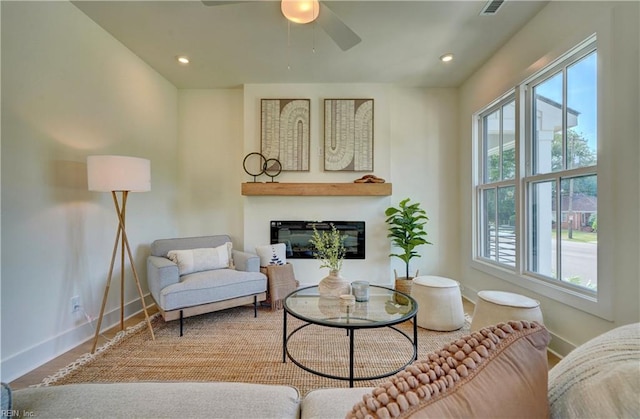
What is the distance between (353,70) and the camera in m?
3.23

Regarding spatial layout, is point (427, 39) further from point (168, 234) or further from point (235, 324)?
point (168, 234)

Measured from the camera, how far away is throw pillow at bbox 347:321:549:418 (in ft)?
1.51

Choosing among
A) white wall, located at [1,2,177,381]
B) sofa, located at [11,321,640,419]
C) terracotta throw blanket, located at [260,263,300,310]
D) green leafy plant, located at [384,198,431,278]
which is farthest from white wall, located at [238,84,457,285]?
sofa, located at [11,321,640,419]

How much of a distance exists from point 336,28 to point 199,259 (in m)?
2.47

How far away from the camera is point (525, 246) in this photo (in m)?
2.49

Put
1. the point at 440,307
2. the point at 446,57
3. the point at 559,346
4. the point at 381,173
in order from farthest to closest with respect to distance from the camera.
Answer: the point at 381,173 → the point at 446,57 → the point at 440,307 → the point at 559,346

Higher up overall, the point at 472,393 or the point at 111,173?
the point at 111,173

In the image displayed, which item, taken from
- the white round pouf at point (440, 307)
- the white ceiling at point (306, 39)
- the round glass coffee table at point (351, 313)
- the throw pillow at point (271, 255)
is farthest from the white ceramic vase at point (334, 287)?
the white ceiling at point (306, 39)

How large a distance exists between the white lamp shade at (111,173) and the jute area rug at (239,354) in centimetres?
129

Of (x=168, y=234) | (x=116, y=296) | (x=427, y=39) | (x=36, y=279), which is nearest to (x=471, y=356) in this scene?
(x=36, y=279)

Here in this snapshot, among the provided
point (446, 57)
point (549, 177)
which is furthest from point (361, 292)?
point (446, 57)

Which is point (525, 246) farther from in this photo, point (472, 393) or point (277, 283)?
point (472, 393)

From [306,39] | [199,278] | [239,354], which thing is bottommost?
[239,354]

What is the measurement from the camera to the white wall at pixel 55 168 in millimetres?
1796
